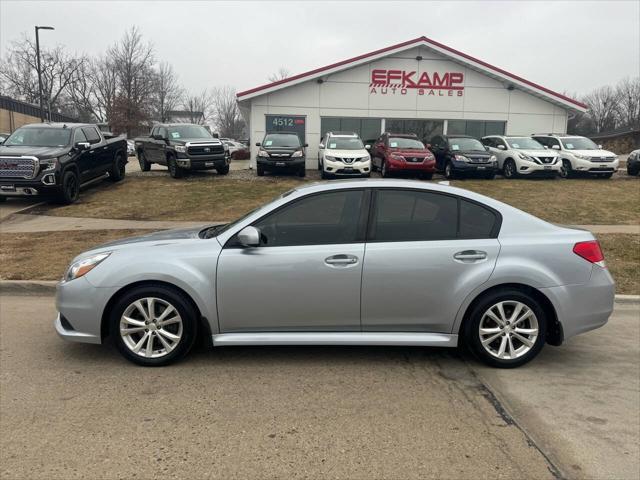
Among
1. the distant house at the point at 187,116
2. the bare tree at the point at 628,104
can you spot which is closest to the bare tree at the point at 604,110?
the bare tree at the point at 628,104

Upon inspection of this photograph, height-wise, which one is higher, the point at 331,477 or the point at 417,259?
the point at 417,259

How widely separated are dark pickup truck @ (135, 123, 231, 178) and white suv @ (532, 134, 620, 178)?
12.8 m

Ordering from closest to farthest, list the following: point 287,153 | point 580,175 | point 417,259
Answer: point 417,259 < point 287,153 < point 580,175

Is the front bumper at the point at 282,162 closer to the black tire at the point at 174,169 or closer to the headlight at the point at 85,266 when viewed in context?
the black tire at the point at 174,169

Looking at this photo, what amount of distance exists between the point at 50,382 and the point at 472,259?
11.2 feet

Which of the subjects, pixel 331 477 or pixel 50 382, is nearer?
pixel 331 477

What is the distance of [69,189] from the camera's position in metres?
13.5

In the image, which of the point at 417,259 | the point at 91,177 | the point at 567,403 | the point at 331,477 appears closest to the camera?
the point at 331,477

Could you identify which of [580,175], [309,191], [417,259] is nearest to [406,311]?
[417,259]

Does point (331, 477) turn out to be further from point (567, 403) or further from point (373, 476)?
point (567, 403)

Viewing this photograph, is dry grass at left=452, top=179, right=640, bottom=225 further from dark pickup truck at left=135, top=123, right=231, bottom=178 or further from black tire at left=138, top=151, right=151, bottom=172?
black tire at left=138, top=151, right=151, bottom=172

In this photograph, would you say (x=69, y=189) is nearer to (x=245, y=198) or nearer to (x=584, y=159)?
(x=245, y=198)

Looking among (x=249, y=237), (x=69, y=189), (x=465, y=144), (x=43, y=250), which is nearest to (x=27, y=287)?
(x=43, y=250)

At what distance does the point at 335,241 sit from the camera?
4227 mm
